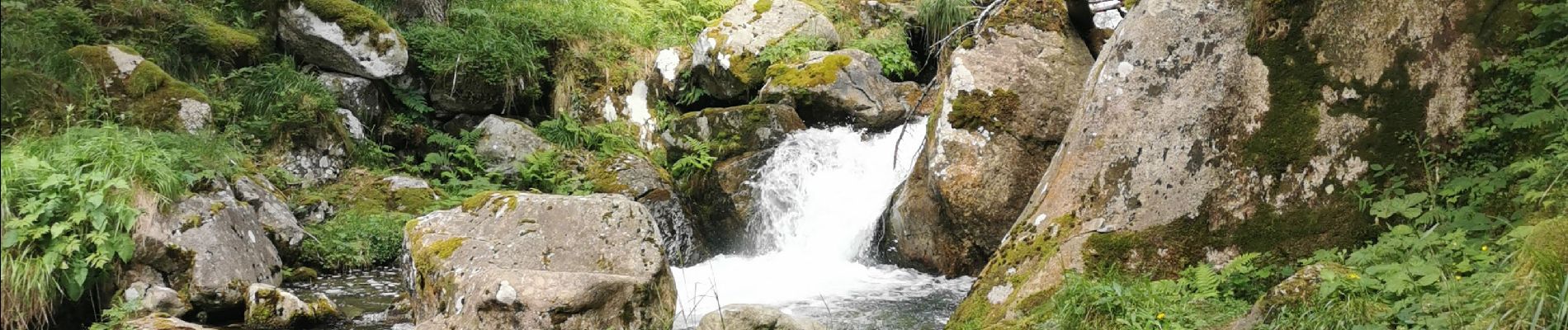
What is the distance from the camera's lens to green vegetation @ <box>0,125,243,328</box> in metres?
5.45

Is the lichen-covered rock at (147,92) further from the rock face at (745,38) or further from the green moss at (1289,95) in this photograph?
the green moss at (1289,95)

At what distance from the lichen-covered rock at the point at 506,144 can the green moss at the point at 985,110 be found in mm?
5634

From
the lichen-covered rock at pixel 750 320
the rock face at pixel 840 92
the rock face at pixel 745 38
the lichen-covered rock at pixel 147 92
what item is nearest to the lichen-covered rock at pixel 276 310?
the lichen-covered rock at pixel 750 320

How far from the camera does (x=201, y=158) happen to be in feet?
26.6

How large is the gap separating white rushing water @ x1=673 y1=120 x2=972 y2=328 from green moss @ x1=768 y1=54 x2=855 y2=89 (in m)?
0.60

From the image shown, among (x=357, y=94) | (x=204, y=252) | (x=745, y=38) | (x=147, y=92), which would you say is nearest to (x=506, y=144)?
(x=357, y=94)

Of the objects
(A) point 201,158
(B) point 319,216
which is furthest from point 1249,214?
(B) point 319,216

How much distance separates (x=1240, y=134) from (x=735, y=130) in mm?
6366

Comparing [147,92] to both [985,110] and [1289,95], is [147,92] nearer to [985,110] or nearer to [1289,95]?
[985,110]

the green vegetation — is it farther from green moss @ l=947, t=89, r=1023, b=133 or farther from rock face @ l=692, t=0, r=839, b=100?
rock face @ l=692, t=0, r=839, b=100

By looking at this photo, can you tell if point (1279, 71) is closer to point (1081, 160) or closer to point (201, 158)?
point (1081, 160)

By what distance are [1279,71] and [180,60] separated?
1033 centimetres

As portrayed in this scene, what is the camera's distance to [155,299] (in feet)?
21.1

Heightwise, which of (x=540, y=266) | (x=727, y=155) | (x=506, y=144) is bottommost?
(x=506, y=144)
